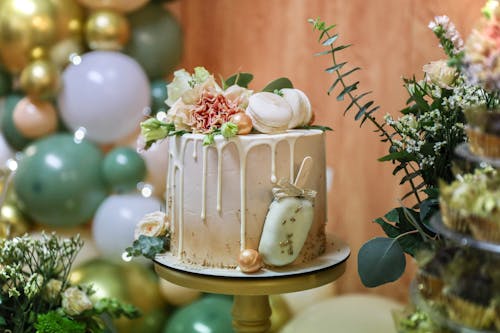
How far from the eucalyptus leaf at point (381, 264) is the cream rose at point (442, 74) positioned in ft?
1.08

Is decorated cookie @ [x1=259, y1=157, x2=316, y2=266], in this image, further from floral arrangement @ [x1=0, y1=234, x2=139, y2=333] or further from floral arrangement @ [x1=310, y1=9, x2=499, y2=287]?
floral arrangement @ [x1=0, y1=234, x2=139, y2=333]

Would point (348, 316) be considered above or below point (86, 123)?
below

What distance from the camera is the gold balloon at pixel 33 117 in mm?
2426

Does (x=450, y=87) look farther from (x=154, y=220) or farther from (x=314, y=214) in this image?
(x=154, y=220)

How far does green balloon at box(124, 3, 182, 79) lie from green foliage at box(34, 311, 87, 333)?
1.25 m

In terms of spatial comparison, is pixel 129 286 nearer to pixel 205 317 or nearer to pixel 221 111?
pixel 205 317

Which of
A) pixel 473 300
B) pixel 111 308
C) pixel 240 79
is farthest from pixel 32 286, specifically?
pixel 473 300

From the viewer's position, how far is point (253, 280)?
4.59 feet

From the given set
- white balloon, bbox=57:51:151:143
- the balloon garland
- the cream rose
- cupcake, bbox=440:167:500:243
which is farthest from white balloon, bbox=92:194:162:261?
cupcake, bbox=440:167:500:243

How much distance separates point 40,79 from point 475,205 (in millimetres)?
1781

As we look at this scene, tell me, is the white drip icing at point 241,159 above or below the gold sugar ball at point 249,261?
above

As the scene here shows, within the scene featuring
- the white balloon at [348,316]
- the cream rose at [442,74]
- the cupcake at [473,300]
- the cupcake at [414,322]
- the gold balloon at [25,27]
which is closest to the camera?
the cupcake at [473,300]

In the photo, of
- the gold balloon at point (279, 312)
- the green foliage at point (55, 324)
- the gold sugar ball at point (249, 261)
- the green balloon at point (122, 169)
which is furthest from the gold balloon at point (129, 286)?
the gold sugar ball at point (249, 261)

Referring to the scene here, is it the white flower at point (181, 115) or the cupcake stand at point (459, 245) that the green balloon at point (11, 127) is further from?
the cupcake stand at point (459, 245)
